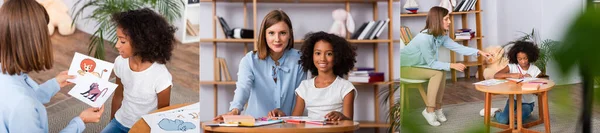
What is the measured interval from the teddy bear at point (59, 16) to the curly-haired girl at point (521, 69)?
2.07m

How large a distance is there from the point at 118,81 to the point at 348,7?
156cm

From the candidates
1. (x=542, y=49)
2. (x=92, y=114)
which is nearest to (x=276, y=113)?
(x=92, y=114)

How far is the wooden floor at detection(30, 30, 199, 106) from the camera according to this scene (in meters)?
3.09

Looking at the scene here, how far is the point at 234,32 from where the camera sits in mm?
3939

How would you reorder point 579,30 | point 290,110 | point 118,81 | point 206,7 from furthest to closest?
point 206,7, point 290,110, point 118,81, point 579,30

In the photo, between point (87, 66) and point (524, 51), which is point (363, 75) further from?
point (524, 51)

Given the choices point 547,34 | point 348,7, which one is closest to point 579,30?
point 547,34

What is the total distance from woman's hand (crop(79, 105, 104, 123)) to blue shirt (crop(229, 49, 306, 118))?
0.89m

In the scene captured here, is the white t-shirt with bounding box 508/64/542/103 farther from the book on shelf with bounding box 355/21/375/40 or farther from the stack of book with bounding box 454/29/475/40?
the book on shelf with bounding box 355/21/375/40

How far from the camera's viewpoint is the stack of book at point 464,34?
7.16 ft

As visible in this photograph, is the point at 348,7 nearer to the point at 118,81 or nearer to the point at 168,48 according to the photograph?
the point at 168,48

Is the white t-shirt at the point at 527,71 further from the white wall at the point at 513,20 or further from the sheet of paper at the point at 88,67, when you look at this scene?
the sheet of paper at the point at 88,67

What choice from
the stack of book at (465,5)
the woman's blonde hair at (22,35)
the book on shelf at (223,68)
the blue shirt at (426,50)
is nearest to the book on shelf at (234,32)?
the book on shelf at (223,68)

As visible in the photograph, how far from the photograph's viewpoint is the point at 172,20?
124 inches
